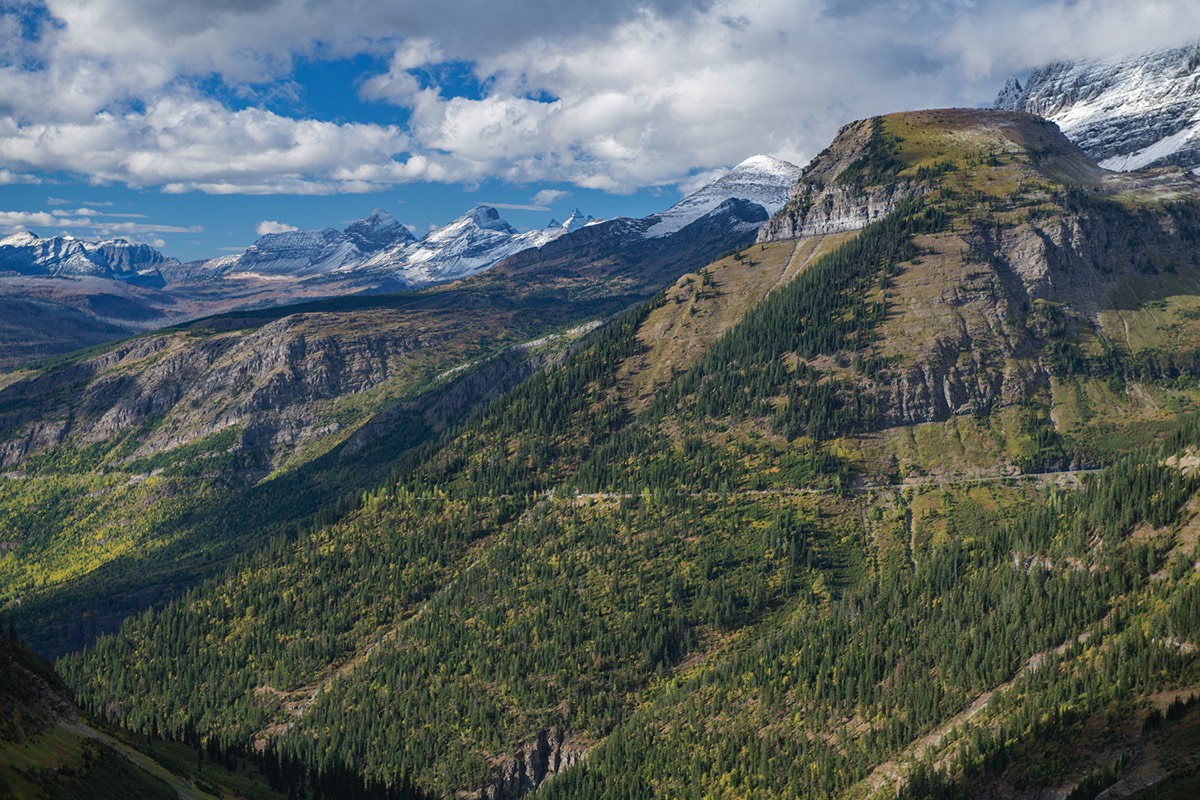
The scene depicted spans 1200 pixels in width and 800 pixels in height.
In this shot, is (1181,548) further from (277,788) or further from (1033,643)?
(277,788)

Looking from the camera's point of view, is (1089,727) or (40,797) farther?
(1089,727)

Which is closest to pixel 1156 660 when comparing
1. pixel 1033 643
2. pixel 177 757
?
pixel 1033 643

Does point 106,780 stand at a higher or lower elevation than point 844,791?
higher

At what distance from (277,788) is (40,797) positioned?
102 meters

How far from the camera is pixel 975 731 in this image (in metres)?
180

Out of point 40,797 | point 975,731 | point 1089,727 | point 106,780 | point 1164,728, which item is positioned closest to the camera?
point 40,797

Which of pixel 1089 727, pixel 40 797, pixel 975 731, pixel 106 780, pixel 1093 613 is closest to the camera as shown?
pixel 40 797

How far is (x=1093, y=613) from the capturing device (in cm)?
19650

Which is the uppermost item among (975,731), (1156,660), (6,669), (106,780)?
(6,669)

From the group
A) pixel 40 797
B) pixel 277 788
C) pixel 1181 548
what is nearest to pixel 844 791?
pixel 1181 548

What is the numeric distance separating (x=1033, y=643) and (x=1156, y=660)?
99.0 ft

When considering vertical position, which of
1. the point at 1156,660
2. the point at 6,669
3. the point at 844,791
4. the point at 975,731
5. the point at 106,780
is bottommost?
the point at 844,791

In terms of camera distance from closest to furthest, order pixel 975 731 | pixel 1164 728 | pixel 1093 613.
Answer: pixel 1164 728 < pixel 975 731 < pixel 1093 613

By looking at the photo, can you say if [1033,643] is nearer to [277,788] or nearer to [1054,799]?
[1054,799]
